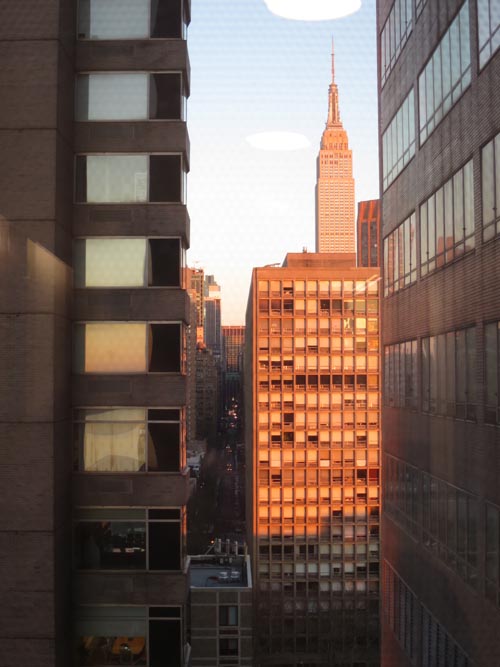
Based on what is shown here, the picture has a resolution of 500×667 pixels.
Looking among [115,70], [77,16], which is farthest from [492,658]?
[77,16]

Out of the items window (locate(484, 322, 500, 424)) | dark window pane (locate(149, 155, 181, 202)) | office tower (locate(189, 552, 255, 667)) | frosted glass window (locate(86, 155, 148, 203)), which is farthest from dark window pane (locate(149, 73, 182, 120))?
office tower (locate(189, 552, 255, 667))

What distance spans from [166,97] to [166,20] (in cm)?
185

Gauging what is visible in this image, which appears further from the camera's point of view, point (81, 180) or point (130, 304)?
point (81, 180)

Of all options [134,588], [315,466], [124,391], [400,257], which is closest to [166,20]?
[124,391]

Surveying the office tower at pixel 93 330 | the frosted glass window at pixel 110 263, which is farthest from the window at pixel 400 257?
the frosted glass window at pixel 110 263

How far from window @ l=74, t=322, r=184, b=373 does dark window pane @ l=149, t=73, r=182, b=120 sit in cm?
496

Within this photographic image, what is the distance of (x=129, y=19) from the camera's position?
17719mm

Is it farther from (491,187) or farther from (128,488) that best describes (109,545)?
(491,187)

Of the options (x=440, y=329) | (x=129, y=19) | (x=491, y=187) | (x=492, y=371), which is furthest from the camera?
(x=440, y=329)

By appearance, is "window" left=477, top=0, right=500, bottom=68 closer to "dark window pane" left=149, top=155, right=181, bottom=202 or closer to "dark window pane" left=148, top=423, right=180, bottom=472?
"dark window pane" left=149, top=155, right=181, bottom=202

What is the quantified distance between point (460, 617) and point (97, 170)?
43.1ft

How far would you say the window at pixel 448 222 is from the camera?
16142 mm

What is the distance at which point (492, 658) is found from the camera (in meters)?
14.7

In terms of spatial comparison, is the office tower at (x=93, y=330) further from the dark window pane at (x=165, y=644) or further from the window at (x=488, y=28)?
the window at (x=488, y=28)
